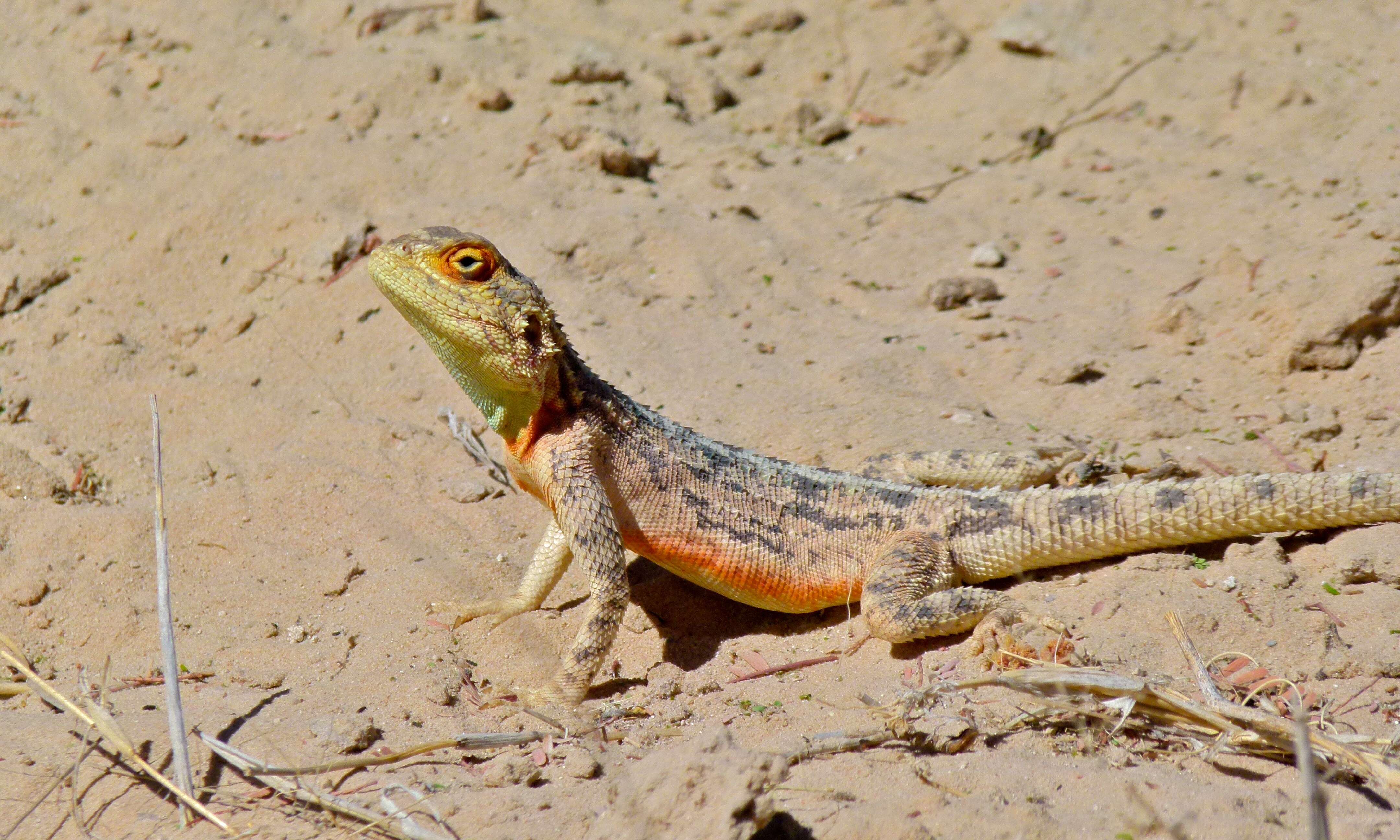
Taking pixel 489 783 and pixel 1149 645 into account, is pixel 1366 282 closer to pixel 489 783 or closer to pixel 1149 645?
pixel 1149 645

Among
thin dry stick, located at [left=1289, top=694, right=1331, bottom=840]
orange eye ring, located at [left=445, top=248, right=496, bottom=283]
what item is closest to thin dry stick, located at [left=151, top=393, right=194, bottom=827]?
orange eye ring, located at [left=445, top=248, right=496, bottom=283]

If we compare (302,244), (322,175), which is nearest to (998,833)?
(302,244)

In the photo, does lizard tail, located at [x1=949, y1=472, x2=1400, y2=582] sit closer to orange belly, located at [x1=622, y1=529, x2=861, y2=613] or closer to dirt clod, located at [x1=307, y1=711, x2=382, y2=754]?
orange belly, located at [x1=622, y1=529, x2=861, y2=613]

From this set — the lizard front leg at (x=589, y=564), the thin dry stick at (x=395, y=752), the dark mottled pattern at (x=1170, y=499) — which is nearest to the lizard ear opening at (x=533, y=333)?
the lizard front leg at (x=589, y=564)

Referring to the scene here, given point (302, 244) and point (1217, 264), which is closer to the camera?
point (1217, 264)

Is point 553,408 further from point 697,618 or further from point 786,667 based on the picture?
point 786,667

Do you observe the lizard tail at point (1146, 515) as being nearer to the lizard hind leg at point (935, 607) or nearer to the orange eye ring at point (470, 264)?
the lizard hind leg at point (935, 607)

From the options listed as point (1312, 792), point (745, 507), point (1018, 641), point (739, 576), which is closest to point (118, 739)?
point (739, 576)
